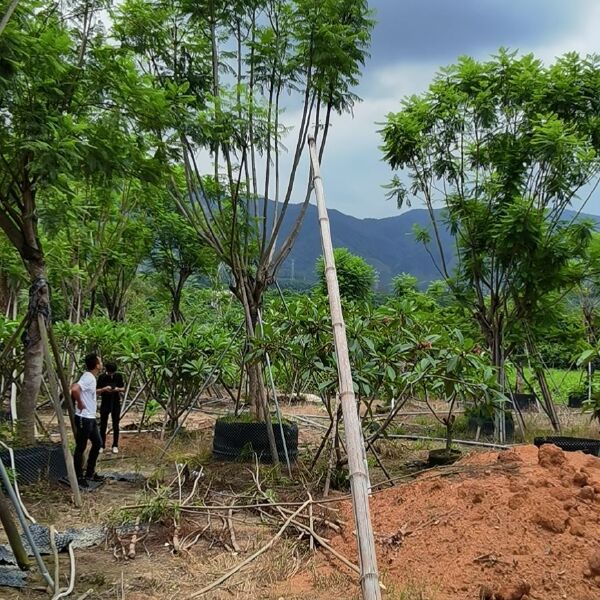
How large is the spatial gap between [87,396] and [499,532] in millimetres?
4110

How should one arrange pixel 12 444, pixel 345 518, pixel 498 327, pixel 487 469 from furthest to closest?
pixel 498 327
pixel 12 444
pixel 487 469
pixel 345 518

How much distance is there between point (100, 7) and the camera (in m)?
6.29

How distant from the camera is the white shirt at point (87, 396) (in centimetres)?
607

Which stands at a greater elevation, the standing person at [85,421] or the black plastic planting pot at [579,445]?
the standing person at [85,421]

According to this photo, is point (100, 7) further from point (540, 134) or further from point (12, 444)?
point (540, 134)

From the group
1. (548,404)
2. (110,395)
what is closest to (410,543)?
(110,395)

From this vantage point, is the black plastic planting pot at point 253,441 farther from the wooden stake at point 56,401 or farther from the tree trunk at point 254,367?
the wooden stake at point 56,401

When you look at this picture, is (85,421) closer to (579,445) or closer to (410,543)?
(410,543)

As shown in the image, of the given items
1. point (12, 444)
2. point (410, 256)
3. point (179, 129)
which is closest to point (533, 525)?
point (12, 444)

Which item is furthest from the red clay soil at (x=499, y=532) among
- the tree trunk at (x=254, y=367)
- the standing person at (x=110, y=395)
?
the standing person at (x=110, y=395)

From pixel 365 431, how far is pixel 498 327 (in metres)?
4.16

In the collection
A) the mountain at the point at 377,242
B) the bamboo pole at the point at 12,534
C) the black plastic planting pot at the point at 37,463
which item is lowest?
the black plastic planting pot at the point at 37,463

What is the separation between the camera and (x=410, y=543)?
4.05m

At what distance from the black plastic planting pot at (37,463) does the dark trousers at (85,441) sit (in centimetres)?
17
